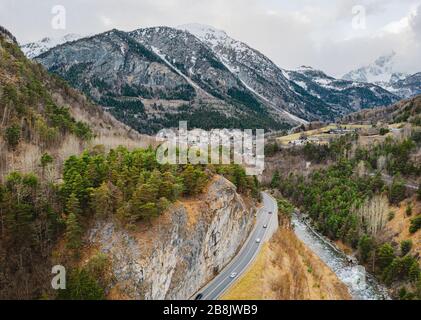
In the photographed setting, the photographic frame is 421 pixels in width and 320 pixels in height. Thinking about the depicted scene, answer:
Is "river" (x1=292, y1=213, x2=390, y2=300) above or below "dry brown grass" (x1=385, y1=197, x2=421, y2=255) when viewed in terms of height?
below

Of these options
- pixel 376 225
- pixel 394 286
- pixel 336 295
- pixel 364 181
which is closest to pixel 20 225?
pixel 336 295

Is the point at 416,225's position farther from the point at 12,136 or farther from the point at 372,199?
the point at 12,136

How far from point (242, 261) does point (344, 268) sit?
77.1 feet

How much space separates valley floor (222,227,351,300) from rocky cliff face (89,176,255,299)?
4.65 m

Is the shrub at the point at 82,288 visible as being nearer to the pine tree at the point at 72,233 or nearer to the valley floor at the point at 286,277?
the pine tree at the point at 72,233

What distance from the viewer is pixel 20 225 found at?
122ft

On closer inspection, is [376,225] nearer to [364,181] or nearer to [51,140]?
[364,181]

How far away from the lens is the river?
60000 millimetres

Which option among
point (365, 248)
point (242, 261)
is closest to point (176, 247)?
point (242, 261)

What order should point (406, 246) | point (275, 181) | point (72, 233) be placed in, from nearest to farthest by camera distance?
1. point (72, 233)
2. point (406, 246)
3. point (275, 181)

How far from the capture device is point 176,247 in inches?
1773

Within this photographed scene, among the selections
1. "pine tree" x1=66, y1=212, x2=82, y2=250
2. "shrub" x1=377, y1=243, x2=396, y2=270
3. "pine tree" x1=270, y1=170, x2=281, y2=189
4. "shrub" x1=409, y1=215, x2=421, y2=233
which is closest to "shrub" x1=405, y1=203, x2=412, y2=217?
"shrub" x1=409, y1=215, x2=421, y2=233

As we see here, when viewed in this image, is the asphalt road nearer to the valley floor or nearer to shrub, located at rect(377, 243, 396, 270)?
the valley floor
